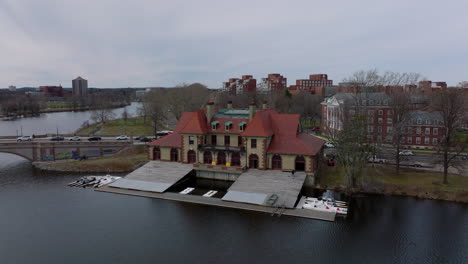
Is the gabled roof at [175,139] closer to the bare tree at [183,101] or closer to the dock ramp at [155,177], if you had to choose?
the dock ramp at [155,177]

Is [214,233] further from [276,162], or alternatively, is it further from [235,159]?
[235,159]

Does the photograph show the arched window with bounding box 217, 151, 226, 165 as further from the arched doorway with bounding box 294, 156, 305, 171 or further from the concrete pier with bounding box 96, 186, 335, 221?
the arched doorway with bounding box 294, 156, 305, 171

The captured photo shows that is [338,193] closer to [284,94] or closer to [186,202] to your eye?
[186,202]

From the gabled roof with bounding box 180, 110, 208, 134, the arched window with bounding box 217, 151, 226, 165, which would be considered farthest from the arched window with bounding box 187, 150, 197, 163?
the arched window with bounding box 217, 151, 226, 165

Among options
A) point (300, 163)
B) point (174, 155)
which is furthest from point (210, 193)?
point (300, 163)

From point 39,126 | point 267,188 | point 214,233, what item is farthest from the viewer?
Answer: point 39,126

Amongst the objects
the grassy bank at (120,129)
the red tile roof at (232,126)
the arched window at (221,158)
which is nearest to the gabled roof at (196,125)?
the red tile roof at (232,126)

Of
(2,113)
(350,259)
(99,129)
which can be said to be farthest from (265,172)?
(2,113)
